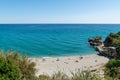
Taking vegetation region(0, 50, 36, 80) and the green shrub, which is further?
vegetation region(0, 50, 36, 80)

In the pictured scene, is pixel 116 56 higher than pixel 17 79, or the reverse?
pixel 17 79

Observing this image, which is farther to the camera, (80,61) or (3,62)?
(80,61)

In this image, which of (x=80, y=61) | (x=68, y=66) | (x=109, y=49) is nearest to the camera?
(x=68, y=66)

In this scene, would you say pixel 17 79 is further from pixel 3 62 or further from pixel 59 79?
pixel 59 79

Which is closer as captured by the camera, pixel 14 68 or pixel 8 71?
pixel 8 71

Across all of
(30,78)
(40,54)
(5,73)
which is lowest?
(40,54)

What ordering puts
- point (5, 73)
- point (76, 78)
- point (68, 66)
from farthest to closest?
point (68, 66) < point (5, 73) < point (76, 78)

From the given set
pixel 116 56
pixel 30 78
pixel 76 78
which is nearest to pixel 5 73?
pixel 30 78

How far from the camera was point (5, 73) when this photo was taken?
17.8 metres

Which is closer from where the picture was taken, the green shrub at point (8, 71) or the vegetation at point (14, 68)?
the green shrub at point (8, 71)

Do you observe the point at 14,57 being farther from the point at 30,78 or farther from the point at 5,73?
the point at 5,73

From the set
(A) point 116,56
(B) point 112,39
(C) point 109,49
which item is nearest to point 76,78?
(A) point 116,56

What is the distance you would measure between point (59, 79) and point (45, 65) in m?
30.8

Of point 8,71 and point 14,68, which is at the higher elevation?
point 14,68
